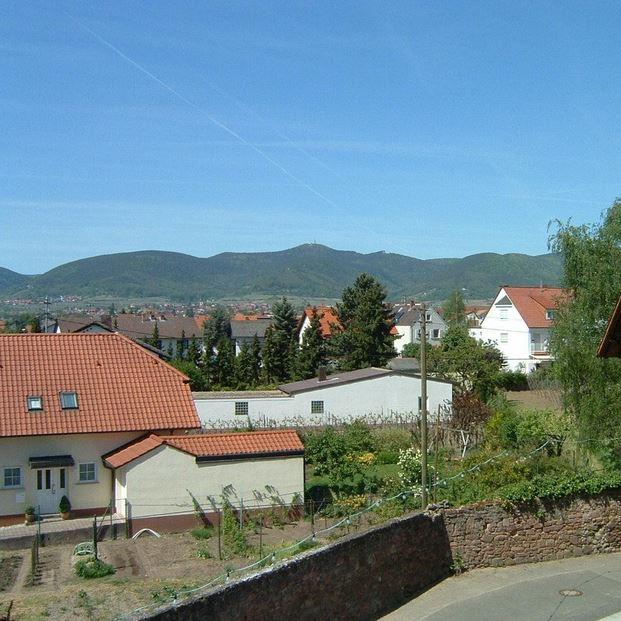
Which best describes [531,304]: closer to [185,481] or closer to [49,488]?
[185,481]

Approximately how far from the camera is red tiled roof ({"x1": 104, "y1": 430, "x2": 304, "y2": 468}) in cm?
2622

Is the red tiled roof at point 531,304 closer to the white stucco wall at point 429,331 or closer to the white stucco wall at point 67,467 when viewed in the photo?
the white stucco wall at point 429,331

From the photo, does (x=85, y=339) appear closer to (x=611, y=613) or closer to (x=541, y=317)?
(x=611, y=613)

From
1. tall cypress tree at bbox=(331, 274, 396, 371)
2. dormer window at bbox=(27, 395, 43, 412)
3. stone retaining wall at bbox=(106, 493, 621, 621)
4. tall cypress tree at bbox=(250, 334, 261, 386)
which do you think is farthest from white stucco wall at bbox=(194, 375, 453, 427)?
stone retaining wall at bbox=(106, 493, 621, 621)

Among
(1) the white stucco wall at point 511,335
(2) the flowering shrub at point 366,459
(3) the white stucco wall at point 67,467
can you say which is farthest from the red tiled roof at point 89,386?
(1) the white stucco wall at point 511,335

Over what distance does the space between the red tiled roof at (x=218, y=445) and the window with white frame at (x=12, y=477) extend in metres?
2.89

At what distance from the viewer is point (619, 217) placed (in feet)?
92.5

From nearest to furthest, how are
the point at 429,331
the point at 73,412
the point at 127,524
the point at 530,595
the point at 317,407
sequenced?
1. the point at 530,595
2. the point at 127,524
3. the point at 73,412
4. the point at 317,407
5. the point at 429,331

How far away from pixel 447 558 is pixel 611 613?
364 centimetres

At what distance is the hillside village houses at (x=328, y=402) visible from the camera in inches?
1578

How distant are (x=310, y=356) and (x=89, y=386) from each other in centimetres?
3164

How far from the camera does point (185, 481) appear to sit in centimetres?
2602

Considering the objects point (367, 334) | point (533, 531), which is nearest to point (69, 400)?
point (533, 531)

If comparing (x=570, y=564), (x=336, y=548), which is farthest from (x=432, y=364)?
(x=336, y=548)
